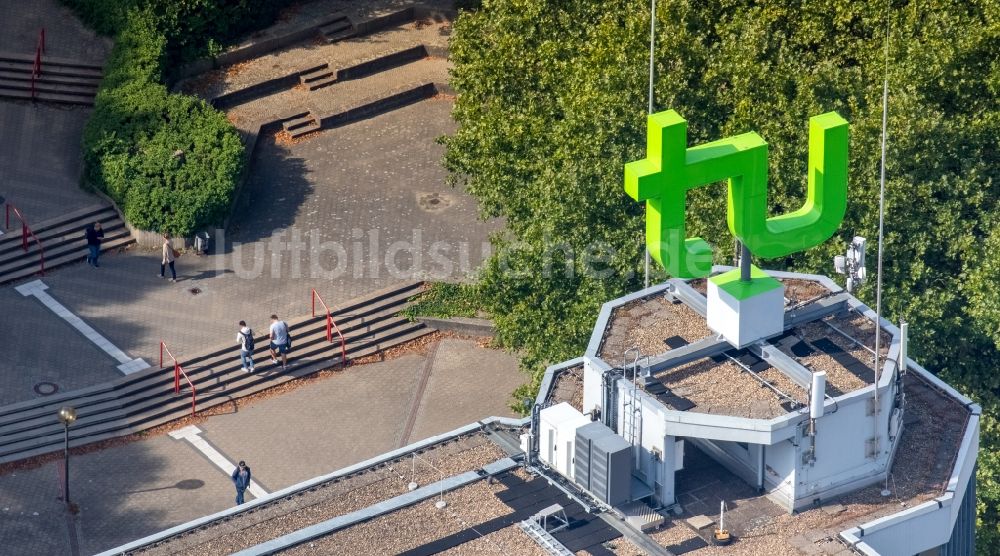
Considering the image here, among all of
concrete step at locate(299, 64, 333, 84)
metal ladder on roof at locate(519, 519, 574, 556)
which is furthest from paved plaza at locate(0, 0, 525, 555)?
metal ladder on roof at locate(519, 519, 574, 556)

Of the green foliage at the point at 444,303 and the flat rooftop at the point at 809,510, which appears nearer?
the flat rooftop at the point at 809,510

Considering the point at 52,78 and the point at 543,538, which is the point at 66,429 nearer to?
the point at 543,538

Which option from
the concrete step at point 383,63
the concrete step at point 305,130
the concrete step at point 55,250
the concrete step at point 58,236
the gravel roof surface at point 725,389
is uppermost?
the gravel roof surface at point 725,389

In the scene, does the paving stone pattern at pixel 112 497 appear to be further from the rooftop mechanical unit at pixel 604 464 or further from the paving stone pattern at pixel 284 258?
the rooftop mechanical unit at pixel 604 464

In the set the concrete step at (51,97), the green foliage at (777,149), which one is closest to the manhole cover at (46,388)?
the green foliage at (777,149)

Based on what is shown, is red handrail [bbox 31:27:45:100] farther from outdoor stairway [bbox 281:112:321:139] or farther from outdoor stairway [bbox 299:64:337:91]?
outdoor stairway [bbox 299:64:337:91]

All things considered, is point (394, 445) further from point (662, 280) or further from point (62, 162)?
point (62, 162)

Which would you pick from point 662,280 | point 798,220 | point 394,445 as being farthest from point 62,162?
point 798,220
